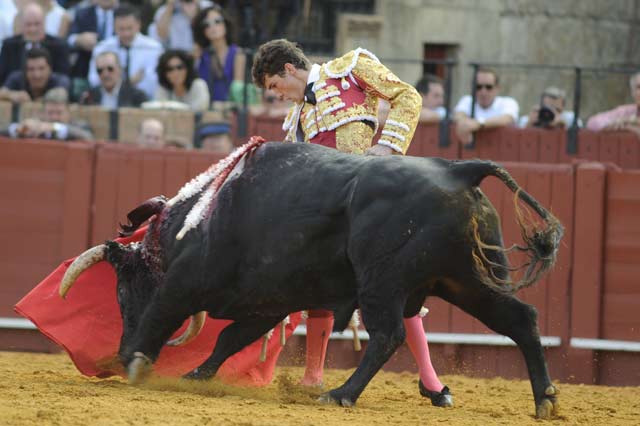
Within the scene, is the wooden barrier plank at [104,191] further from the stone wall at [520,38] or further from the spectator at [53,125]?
the stone wall at [520,38]

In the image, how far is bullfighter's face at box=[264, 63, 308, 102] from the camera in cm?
601

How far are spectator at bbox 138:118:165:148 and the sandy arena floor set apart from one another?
6.26 ft

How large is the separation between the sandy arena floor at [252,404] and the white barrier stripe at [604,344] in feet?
1.92

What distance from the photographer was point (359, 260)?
17.7ft

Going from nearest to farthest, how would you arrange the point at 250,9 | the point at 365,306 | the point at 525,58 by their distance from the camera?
the point at 365,306 < the point at 250,9 < the point at 525,58

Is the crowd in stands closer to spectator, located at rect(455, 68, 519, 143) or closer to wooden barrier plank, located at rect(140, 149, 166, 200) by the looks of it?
spectator, located at rect(455, 68, 519, 143)

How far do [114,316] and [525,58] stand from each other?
6940 mm

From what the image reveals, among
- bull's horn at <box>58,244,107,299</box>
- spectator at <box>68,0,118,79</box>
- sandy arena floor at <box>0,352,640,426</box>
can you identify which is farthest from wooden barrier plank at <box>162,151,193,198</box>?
spectator at <box>68,0,118,79</box>

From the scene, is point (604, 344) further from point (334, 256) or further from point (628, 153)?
point (334, 256)

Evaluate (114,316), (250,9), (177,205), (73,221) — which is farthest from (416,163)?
(250,9)

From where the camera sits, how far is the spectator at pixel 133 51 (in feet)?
31.8

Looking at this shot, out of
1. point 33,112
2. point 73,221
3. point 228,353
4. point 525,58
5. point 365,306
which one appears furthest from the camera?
point 525,58

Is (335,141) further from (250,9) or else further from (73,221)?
(250,9)

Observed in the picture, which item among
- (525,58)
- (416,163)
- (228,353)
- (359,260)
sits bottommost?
(228,353)
